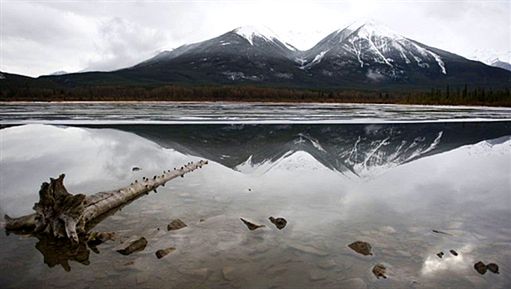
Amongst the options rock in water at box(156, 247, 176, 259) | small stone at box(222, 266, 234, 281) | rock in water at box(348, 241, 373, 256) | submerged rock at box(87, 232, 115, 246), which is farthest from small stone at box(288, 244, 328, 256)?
submerged rock at box(87, 232, 115, 246)

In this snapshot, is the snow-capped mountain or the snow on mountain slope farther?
the snow-capped mountain

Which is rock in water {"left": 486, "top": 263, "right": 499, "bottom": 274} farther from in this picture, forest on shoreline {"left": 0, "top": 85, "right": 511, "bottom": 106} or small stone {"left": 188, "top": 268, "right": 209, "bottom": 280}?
forest on shoreline {"left": 0, "top": 85, "right": 511, "bottom": 106}

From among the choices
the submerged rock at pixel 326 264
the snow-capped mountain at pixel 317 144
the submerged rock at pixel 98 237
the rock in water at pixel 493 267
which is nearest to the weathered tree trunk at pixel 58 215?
the submerged rock at pixel 98 237

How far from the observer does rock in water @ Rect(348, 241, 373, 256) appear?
8.90 m

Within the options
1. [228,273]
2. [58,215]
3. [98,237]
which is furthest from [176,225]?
[228,273]

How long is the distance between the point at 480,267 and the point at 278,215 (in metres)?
5.10

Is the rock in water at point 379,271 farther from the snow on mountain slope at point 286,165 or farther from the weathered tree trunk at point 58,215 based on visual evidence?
the snow on mountain slope at point 286,165

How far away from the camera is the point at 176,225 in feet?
34.7

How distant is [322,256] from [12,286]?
572 centimetres

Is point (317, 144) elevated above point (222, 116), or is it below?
above

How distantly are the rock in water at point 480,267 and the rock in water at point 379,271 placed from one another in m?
1.76

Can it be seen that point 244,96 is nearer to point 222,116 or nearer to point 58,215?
point 222,116

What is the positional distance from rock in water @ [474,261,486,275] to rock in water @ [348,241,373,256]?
1973 millimetres

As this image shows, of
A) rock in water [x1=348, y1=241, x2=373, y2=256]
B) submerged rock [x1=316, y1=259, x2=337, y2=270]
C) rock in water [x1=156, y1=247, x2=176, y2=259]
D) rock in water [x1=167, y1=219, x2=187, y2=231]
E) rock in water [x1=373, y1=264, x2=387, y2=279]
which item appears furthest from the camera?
rock in water [x1=167, y1=219, x2=187, y2=231]
